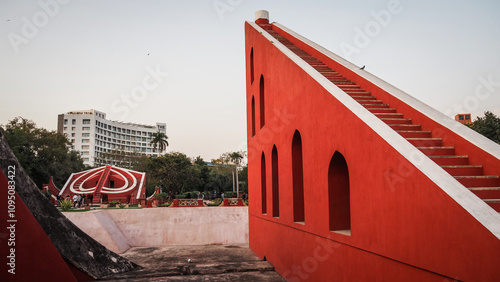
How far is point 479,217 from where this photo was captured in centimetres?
270

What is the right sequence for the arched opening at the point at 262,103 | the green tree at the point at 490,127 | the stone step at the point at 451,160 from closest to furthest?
the stone step at the point at 451,160 < the arched opening at the point at 262,103 < the green tree at the point at 490,127

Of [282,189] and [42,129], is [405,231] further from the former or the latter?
[42,129]

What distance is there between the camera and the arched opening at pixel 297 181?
7.63 meters

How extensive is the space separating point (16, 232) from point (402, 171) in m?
5.72

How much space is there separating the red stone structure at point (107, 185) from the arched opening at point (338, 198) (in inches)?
935

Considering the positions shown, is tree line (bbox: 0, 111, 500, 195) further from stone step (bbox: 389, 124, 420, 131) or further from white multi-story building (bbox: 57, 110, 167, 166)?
white multi-story building (bbox: 57, 110, 167, 166)

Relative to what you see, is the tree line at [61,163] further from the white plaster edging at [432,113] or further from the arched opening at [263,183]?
the white plaster edging at [432,113]

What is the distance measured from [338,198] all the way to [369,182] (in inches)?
54.2

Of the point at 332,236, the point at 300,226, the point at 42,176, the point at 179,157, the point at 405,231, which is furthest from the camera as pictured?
the point at 42,176

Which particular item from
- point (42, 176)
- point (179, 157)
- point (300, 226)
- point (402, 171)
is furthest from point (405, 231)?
point (42, 176)
